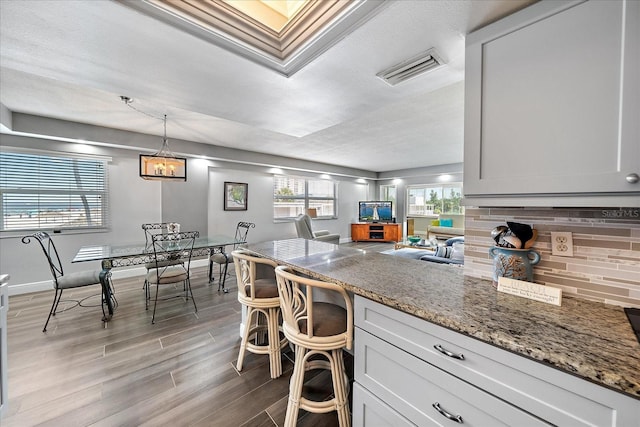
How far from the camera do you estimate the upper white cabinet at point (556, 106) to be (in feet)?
2.61

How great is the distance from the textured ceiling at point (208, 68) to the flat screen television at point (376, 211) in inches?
204

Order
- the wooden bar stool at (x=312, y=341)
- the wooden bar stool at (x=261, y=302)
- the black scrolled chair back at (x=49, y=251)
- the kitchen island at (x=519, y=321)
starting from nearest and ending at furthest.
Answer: the kitchen island at (x=519, y=321) < the wooden bar stool at (x=312, y=341) < the wooden bar stool at (x=261, y=302) < the black scrolled chair back at (x=49, y=251)

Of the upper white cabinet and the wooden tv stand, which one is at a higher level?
the upper white cabinet

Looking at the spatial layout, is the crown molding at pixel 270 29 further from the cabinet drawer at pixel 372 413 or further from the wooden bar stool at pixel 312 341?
the cabinet drawer at pixel 372 413

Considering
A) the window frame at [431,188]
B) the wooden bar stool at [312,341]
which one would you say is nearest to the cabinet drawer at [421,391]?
the wooden bar stool at [312,341]

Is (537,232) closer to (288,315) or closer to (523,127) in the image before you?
(523,127)

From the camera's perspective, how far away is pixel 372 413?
1.11 meters

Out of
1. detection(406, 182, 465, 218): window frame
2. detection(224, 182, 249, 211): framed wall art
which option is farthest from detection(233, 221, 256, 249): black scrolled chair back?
detection(406, 182, 465, 218): window frame

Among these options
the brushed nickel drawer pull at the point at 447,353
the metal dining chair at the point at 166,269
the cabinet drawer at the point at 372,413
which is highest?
the brushed nickel drawer pull at the point at 447,353

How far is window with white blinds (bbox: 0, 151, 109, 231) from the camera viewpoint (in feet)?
11.2

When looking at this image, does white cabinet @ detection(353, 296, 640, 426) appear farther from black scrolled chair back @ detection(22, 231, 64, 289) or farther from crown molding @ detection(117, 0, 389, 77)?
black scrolled chair back @ detection(22, 231, 64, 289)

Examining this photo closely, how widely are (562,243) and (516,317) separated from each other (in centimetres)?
50

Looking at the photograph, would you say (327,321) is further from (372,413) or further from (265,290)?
(265,290)

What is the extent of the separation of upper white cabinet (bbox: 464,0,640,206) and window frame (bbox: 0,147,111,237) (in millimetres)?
5258
